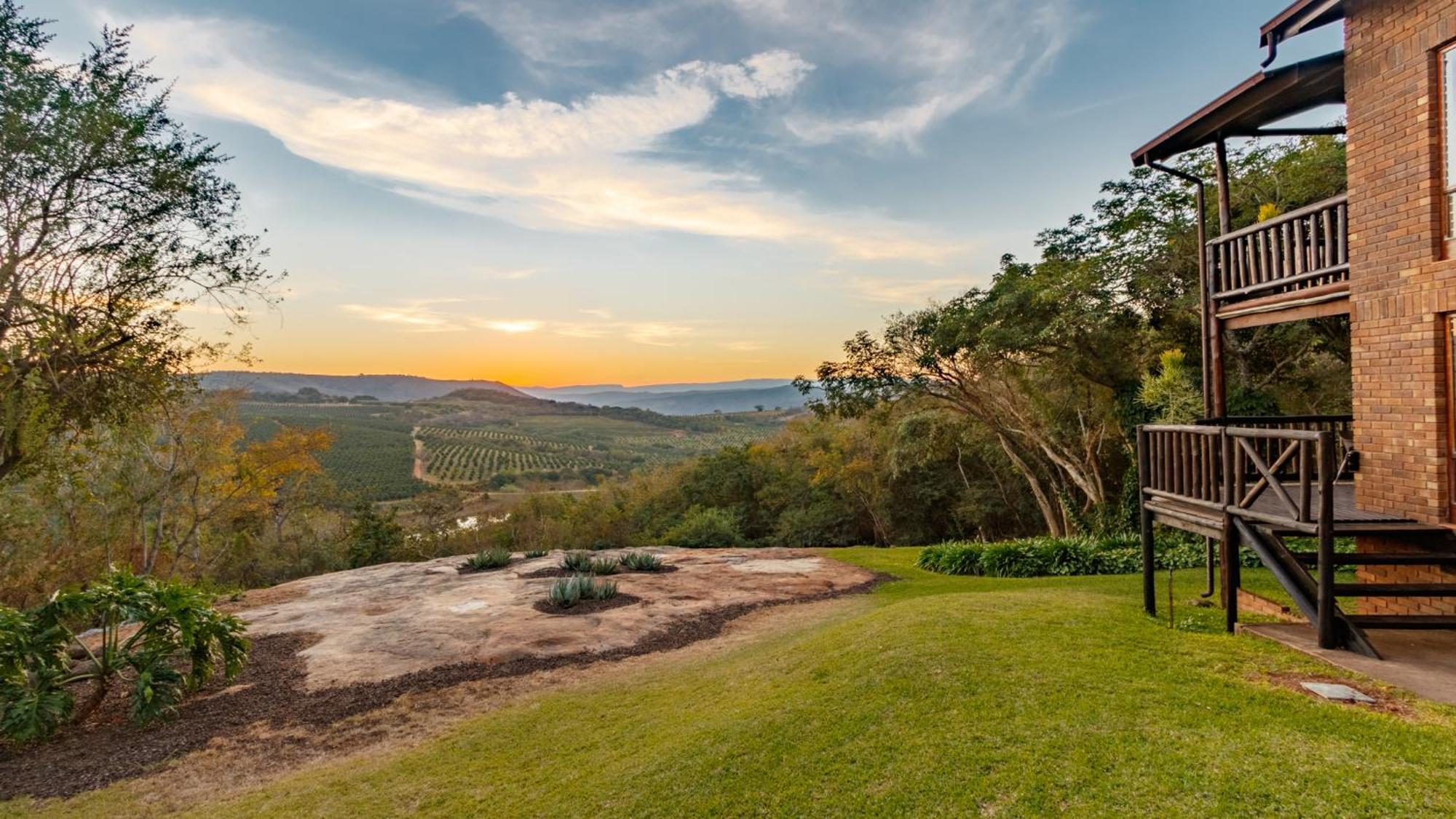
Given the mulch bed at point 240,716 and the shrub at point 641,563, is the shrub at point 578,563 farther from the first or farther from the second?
the mulch bed at point 240,716

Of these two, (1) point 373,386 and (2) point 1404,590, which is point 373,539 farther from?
(1) point 373,386

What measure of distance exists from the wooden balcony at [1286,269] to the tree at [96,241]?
14615mm

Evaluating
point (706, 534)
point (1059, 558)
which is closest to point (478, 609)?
point (1059, 558)

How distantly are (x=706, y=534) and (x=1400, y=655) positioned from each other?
78.0ft

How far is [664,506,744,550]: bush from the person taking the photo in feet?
90.2

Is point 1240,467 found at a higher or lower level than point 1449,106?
lower

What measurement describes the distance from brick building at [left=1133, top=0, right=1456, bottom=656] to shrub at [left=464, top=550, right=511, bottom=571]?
1529 cm

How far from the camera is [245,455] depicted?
23.0 meters

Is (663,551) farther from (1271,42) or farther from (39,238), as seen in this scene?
(1271,42)

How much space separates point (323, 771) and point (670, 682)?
3.47 meters

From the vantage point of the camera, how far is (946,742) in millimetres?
4164

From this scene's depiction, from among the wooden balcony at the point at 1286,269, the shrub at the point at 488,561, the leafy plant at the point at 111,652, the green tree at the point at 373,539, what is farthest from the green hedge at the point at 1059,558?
the green tree at the point at 373,539

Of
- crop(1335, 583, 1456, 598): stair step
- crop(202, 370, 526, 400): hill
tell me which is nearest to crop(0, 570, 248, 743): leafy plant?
crop(1335, 583, 1456, 598): stair step

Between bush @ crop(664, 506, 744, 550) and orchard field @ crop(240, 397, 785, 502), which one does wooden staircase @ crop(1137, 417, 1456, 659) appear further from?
orchard field @ crop(240, 397, 785, 502)
